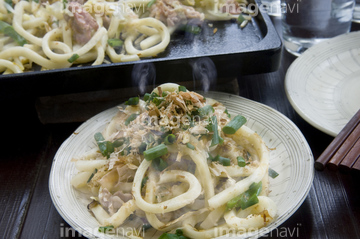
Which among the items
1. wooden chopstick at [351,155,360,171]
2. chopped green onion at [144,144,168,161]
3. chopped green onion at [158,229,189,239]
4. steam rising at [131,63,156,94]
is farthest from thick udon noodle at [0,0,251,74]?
wooden chopstick at [351,155,360,171]

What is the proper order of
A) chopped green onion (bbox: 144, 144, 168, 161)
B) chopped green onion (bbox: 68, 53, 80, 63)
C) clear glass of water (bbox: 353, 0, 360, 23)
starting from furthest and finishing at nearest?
clear glass of water (bbox: 353, 0, 360, 23), chopped green onion (bbox: 68, 53, 80, 63), chopped green onion (bbox: 144, 144, 168, 161)

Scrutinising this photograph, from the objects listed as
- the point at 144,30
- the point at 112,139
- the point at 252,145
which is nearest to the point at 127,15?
the point at 144,30

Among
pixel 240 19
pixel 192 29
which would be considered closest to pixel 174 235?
pixel 192 29

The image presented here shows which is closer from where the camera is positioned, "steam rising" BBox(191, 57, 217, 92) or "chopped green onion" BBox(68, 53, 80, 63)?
"steam rising" BBox(191, 57, 217, 92)

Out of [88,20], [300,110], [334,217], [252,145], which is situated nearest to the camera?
[334,217]

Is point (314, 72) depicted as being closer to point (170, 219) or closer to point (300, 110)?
point (300, 110)

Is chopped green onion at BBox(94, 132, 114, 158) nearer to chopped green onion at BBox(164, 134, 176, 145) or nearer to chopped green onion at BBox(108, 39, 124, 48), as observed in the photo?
chopped green onion at BBox(164, 134, 176, 145)

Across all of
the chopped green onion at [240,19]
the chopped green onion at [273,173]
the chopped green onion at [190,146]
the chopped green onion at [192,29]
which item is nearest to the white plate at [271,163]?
the chopped green onion at [273,173]
